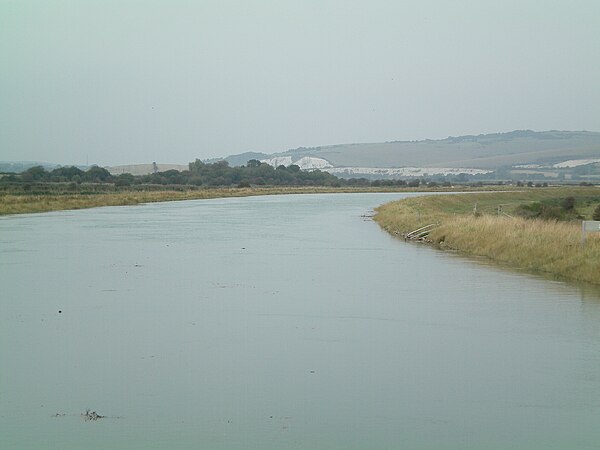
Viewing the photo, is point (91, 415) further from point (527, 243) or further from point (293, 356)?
point (527, 243)

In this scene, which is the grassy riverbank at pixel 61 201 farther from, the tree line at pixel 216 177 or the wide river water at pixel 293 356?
the tree line at pixel 216 177

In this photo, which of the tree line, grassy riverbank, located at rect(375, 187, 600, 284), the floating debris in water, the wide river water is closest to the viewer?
the wide river water

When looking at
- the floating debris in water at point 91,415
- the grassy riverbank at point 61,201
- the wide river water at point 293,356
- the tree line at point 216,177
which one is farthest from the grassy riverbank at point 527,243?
the tree line at point 216,177

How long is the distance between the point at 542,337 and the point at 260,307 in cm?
450

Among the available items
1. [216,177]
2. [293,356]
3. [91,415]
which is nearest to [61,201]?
[293,356]

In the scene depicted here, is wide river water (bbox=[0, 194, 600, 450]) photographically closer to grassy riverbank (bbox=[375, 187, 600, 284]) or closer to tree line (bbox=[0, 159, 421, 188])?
grassy riverbank (bbox=[375, 187, 600, 284])

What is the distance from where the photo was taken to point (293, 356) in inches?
412

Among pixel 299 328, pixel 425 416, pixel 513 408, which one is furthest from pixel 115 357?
pixel 513 408

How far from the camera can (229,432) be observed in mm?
7531

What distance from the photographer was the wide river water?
7641 mm

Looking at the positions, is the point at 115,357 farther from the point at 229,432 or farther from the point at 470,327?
the point at 470,327

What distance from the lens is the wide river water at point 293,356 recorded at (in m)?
7.64

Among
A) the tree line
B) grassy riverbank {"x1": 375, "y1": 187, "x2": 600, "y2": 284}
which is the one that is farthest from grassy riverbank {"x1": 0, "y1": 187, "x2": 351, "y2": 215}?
the tree line

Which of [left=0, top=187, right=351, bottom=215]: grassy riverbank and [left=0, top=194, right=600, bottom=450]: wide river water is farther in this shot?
[left=0, top=187, right=351, bottom=215]: grassy riverbank
